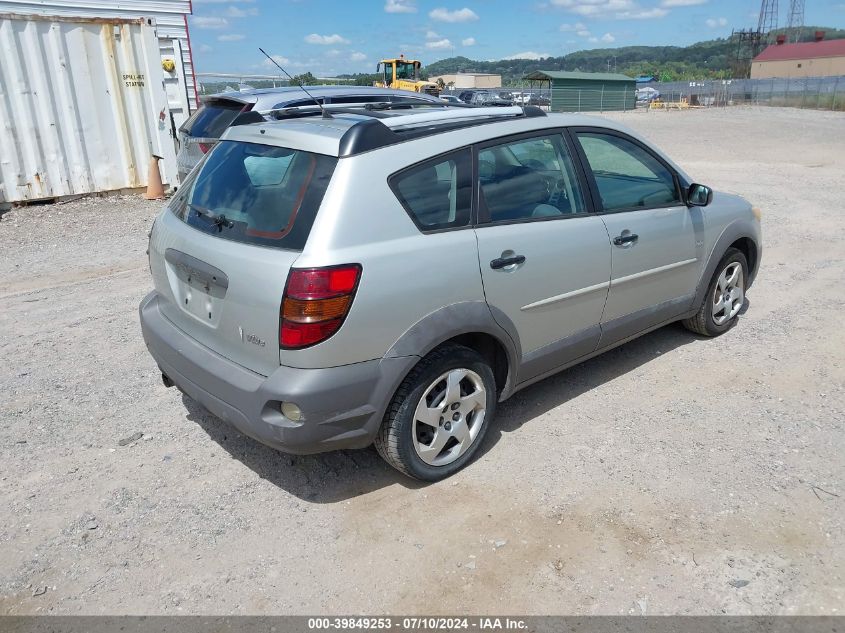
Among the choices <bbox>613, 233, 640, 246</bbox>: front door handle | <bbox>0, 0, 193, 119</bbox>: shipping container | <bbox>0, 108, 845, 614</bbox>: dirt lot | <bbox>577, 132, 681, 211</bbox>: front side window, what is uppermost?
<bbox>0, 0, 193, 119</bbox>: shipping container

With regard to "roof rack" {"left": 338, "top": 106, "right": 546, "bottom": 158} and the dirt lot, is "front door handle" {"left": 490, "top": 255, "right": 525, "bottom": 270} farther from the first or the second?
the dirt lot

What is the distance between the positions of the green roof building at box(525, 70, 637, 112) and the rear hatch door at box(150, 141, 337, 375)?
136 feet

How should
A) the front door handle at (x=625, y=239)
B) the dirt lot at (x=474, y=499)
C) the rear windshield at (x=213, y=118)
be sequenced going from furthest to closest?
the rear windshield at (x=213, y=118) < the front door handle at (x=625, y=239) < the dirt lot at (x=474, y=499)

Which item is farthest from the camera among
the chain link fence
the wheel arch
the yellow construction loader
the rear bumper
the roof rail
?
the chain link fence

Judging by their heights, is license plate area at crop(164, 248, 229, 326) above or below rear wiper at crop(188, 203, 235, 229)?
below

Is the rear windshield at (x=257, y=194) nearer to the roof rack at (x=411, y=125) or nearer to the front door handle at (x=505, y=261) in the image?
the roof rack at (x=411, y=125)

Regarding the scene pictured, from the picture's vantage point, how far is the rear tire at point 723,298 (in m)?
4.98

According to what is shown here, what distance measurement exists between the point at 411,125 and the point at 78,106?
29.3 ft

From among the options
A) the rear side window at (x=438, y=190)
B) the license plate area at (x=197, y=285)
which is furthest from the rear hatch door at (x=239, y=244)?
the rear side window at (x=438, y=190)

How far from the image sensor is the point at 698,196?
4453 mm

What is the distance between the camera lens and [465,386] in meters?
3.46

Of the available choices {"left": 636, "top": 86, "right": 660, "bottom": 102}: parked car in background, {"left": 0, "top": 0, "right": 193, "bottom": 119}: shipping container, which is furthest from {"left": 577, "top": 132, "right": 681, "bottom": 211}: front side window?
{"left": 636, "top": 86, "right": 660, "bottom": 102}: parked car in background

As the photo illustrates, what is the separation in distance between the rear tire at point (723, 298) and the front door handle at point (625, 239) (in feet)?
3.84

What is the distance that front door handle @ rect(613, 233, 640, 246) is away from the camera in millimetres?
3971
